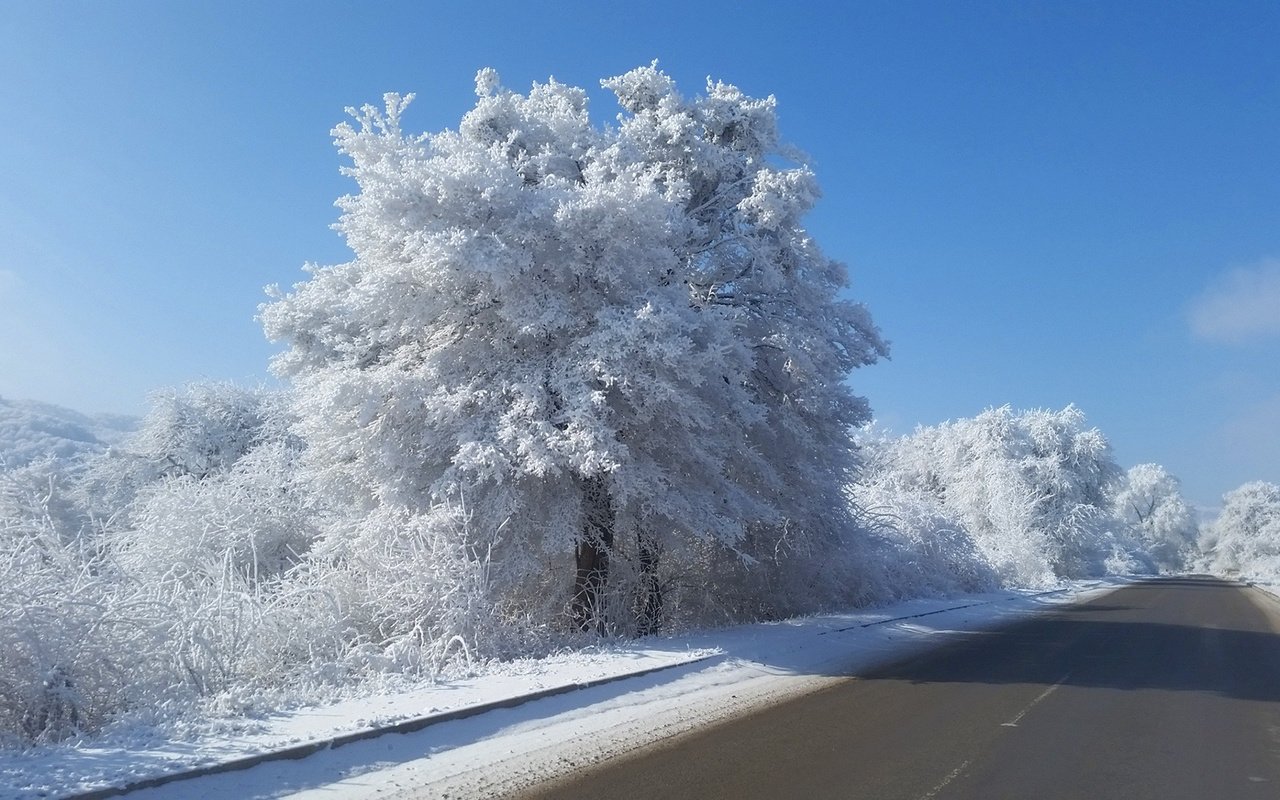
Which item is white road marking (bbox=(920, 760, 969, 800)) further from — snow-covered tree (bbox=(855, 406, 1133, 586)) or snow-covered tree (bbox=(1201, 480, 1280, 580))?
snow-covered tree (bbox=(1201, 480, 1280, 580))

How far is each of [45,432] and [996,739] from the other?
71.5m

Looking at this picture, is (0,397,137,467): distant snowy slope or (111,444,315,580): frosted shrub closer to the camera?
(111,444,315,580): frosted shrub

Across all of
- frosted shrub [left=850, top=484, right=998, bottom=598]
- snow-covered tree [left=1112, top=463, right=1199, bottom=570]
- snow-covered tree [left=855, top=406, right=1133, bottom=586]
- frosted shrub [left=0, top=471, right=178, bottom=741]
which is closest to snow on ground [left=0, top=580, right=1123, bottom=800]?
frosted shrub [left=0, top=471, right=178, bottom=741]

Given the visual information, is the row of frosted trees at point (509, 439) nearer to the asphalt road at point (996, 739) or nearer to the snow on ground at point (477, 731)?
the snow on ground at point (477, 731)

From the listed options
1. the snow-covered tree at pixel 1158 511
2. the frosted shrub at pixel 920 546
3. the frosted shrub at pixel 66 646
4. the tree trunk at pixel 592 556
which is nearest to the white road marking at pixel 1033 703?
the tree trunk at pixel 592 556

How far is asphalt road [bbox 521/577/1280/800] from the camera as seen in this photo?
22.9ft

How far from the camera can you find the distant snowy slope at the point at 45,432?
167 feet

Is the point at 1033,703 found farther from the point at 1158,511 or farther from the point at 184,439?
the point at 1158,511

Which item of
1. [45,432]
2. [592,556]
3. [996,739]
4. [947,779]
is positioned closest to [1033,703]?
[996,739]

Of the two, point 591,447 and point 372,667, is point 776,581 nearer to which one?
point 591,447

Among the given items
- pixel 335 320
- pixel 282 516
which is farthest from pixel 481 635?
pixel 282 516

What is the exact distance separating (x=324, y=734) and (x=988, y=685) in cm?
881

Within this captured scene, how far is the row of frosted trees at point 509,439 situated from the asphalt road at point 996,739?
13.7 ft

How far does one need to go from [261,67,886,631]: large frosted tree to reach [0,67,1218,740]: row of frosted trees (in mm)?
56
